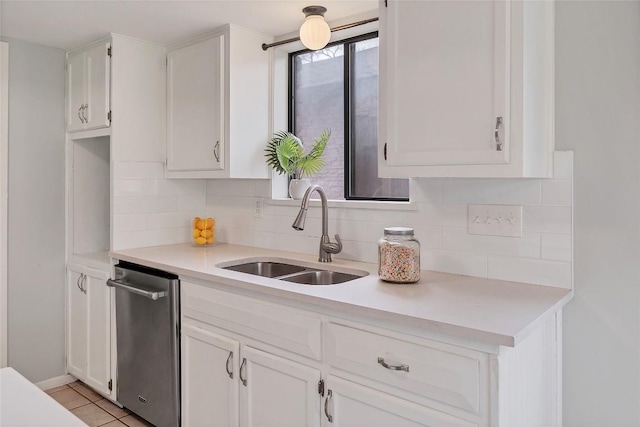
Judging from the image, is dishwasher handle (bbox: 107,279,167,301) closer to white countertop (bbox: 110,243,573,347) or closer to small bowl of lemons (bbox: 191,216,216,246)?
white countertop (bbox: 110,243,573,347)

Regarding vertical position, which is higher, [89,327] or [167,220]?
[167,220]

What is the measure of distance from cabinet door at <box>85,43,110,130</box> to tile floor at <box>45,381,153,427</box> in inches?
64.1

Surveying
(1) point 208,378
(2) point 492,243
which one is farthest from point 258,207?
(2) point 492,243

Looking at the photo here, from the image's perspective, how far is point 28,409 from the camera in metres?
0.86

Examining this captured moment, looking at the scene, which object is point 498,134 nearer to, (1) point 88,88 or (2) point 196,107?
(2) point 196,107

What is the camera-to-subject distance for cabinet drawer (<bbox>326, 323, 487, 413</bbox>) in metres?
1.30

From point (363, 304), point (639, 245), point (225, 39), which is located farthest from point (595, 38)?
point (225, 39)

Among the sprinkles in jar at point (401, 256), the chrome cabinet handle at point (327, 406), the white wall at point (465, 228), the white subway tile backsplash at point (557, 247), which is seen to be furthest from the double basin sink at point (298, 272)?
the white subway tile backsplash at point (557, 247)

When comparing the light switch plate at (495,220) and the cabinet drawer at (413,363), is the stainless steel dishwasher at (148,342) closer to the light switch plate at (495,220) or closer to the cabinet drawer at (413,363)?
the cabinet drawer at (413,363)

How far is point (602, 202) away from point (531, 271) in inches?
13.7

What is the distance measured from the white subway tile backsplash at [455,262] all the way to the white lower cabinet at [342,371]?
0.34 m

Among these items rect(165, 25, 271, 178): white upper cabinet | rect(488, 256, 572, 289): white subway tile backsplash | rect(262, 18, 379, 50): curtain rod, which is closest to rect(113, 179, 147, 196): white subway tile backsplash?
rect(165, 25, 271, 178): white upper cabinet

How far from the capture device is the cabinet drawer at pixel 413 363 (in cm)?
130

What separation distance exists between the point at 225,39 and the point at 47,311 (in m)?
2.01
